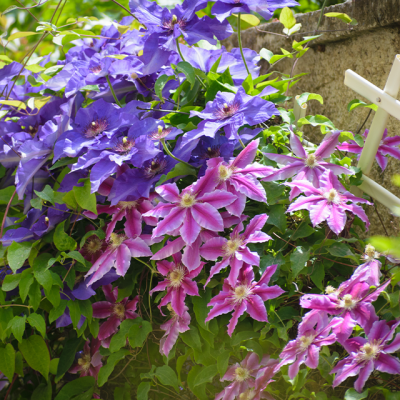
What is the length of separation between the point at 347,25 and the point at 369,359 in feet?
3.25

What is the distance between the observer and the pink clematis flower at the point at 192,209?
720 millimetres

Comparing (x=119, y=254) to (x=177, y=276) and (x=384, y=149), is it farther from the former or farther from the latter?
(x=384, y=149)

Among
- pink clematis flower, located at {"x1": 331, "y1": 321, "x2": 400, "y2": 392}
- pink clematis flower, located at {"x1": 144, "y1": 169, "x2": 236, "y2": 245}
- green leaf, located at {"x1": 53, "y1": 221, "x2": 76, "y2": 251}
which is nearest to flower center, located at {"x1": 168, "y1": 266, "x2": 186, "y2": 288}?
pink clematis flower, located at {"x1": 144, "y1": 169, "x2": 236, "y2": 245}

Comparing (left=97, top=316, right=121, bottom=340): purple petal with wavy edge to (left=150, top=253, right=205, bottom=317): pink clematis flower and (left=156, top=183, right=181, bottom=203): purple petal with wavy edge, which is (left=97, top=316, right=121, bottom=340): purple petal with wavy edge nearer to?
(left=150, top=253, right=205, bottom=317): pink clematis flower

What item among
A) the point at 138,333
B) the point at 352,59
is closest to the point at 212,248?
the point at 138,333

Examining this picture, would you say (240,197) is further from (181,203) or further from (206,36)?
(206,36)

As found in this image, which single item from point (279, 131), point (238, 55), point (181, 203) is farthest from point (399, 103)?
point (181, 203)

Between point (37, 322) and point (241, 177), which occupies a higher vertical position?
point (241, 177)

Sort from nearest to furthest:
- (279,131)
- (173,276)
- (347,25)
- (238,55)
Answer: (173,276), (279,131), (238,55), (347,25)

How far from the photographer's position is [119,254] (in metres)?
0.79

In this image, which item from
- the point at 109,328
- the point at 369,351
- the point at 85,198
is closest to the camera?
the point at 369,351

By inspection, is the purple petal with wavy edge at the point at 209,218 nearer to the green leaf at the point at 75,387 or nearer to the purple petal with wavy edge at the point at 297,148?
the purple petal with wavy edge at the point at 297,148

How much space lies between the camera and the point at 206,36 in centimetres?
84

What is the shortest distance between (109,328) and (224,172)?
43 cm
